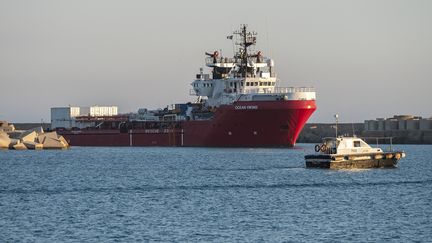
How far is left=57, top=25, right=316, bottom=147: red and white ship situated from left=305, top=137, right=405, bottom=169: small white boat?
2648 cm

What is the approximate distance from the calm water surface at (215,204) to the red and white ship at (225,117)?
19581 mm

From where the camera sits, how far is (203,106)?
353 feet

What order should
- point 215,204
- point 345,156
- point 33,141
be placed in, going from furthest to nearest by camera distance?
point 33,141, point 345,156, point 215,204

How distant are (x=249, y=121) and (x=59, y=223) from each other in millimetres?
57055

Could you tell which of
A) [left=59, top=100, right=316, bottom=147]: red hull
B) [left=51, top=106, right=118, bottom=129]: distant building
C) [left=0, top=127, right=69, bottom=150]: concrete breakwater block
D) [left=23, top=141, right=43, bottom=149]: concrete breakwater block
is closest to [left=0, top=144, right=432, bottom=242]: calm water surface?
[left=59, top=100, right=316, bottom=147]: red hull

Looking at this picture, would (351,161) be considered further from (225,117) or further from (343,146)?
(225,117)

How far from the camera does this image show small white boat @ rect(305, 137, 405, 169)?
66.0m

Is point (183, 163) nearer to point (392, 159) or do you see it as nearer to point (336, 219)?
point (392, 159)

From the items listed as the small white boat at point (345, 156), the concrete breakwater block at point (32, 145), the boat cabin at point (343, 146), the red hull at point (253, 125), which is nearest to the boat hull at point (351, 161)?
the small white boat at point (345, 156)

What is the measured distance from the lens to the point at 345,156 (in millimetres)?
65938

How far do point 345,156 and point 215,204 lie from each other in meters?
20.7

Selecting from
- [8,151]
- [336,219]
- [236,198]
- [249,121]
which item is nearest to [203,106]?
[249,121]

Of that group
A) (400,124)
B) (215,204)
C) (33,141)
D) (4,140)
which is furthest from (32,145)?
(215,204)

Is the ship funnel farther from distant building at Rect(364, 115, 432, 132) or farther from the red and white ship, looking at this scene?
distant building at Rect(364, 115, 432, 132)
